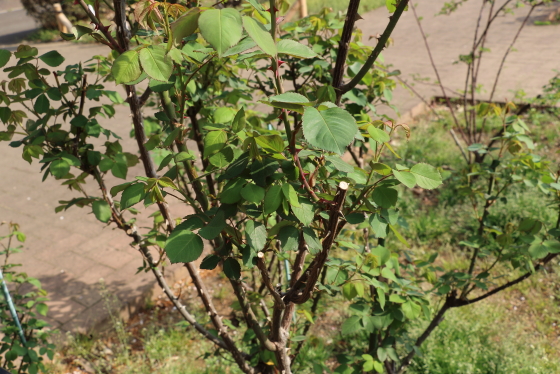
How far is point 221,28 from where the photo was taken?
748 millimetres

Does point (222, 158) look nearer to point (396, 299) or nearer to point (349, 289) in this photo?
point (349, 289)

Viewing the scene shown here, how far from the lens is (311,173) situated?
3.88 ft

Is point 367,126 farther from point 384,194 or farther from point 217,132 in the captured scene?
point 217,132

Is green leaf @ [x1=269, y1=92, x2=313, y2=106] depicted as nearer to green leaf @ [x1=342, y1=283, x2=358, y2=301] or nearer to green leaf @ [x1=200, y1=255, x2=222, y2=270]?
green leaf @ [x1=200, y1=255, x2=222, y2=270]

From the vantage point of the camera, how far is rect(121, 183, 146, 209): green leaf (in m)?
1.15

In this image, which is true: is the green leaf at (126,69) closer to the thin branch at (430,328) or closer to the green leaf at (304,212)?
the green leaf at (304,212)

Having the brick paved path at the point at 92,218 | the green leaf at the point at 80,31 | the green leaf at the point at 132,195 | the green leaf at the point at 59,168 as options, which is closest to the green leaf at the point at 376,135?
the green leaf at the point at 132,195

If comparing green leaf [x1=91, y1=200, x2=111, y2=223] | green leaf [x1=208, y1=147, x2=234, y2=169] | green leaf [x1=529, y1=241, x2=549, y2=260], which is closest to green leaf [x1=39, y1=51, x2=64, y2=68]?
green leaf [x1=91, y1=200, x2=111, y2=223]

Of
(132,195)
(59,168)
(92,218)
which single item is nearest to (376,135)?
(132,195)

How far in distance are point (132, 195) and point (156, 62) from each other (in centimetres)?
34

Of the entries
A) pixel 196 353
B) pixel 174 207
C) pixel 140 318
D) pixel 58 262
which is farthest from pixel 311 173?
pixel 174 207

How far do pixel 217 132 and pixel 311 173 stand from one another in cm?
24

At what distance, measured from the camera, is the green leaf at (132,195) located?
1.15 metres

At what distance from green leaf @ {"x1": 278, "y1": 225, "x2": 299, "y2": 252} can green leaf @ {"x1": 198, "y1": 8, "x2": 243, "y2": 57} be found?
0.49 m
